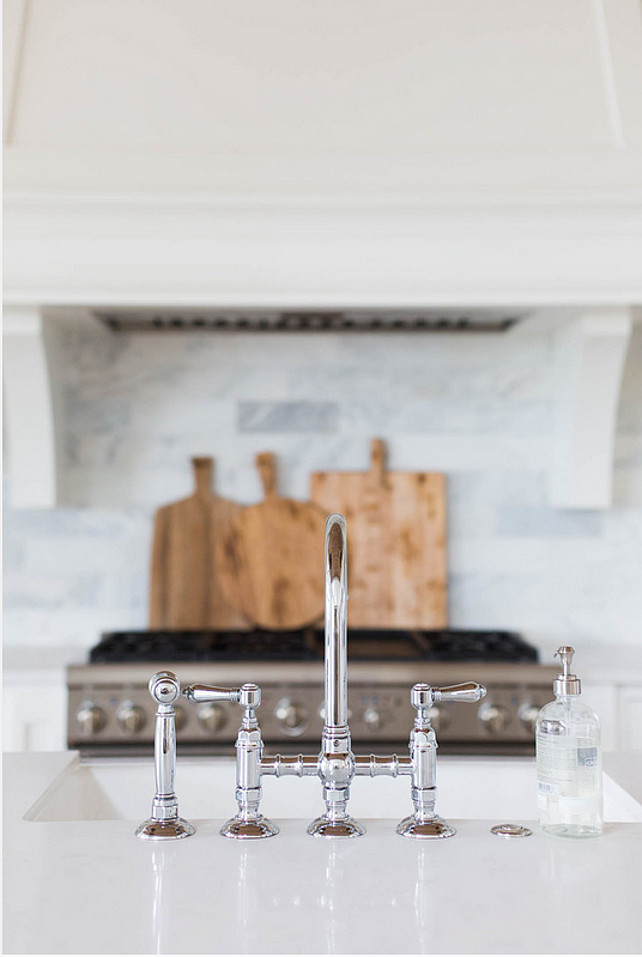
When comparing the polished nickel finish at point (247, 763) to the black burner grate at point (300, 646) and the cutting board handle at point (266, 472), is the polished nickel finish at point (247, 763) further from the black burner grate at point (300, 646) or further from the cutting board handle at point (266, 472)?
the cutting board handle at point (266, 472)

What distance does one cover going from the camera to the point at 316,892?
996mm

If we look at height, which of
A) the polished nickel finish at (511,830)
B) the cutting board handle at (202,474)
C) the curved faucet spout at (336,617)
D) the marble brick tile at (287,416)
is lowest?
the polished nickel finish at (511,830)

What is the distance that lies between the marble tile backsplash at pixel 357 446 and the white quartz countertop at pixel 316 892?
6.21ft

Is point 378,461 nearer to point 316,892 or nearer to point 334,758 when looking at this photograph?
point 334,758

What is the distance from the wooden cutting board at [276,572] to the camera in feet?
10.0

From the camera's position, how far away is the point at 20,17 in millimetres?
2473

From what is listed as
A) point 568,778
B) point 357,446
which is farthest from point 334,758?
point 357,446

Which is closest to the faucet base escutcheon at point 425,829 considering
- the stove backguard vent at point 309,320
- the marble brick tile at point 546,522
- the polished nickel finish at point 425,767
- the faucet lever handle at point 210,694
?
the polished nickel finish at point 425,767

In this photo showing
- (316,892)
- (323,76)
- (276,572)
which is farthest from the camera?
(276,572)

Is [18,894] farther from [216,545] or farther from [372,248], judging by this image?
[216,545]

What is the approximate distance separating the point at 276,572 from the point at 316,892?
207 cm

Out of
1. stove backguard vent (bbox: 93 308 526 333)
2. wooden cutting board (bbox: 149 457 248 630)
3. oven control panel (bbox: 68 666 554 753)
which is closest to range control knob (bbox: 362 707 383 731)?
oven control panel (bbox: 68 666 554 753)

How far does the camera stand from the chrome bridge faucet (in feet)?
3.80

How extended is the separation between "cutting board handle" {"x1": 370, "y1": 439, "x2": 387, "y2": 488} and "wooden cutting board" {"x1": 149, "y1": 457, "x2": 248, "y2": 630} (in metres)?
0.46
